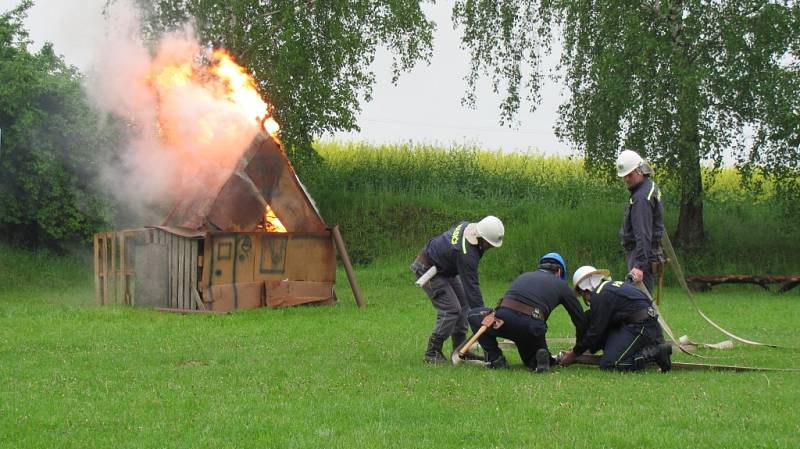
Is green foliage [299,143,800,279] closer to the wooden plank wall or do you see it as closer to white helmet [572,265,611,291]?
the wooden plank wall

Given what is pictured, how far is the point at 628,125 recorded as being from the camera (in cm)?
2736

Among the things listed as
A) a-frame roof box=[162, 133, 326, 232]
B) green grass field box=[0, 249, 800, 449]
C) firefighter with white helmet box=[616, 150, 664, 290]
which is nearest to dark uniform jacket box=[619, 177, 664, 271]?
firefighter with white helmet box=[616, 150, 664, 290]

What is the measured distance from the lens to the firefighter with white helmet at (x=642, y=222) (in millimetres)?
12508

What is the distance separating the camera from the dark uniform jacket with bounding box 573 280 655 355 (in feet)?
38.5

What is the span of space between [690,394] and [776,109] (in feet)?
57.2

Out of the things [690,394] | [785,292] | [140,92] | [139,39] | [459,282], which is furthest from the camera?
[139,39]

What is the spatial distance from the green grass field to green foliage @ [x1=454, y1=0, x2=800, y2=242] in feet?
31.5

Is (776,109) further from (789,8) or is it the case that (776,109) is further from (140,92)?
(140,92)

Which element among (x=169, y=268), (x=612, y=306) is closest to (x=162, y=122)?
(x=169, y=268)

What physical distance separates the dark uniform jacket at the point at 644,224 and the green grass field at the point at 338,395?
1.49m

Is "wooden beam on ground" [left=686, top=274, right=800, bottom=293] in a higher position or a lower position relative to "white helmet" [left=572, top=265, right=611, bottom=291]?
lower

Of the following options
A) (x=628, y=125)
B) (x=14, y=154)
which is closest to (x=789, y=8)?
(x=628, y=125)

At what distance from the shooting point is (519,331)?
38.4 feet

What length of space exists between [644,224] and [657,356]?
1696mm
